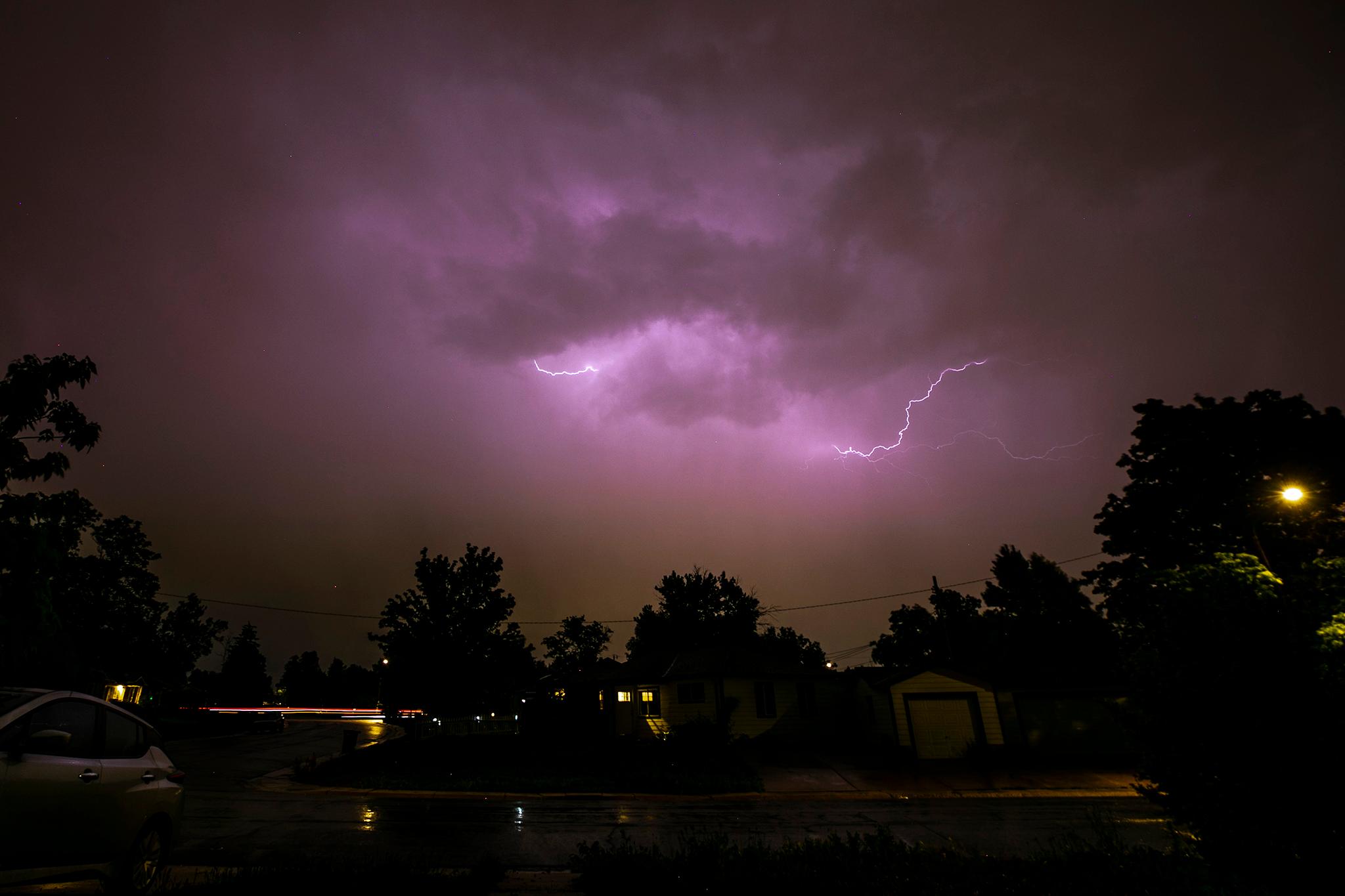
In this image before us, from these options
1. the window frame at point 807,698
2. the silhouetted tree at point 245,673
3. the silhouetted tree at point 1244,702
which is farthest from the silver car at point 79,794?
the silhouetted tree at point 245,673

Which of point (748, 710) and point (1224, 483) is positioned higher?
point (1224, 483)

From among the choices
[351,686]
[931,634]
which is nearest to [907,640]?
[931,634]

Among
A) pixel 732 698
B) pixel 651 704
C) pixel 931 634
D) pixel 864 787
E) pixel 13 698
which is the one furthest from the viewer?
pixel 931 634

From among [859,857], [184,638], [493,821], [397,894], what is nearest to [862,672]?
[493,821]

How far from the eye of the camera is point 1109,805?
16500mm

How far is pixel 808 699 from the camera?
1299 inches

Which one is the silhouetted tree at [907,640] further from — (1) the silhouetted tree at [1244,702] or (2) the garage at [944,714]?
(1) the silhouetted tree at [1244,702]

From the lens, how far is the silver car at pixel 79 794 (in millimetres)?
4570

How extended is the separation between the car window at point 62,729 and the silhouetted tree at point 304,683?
15177 cm

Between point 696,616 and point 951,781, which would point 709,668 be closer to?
point 951,781

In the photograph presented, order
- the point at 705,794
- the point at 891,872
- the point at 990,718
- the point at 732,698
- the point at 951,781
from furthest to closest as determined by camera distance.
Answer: the point at 732,698, the point at 990,718, the point at 951,781, the point at 705,794, the point at 891,872

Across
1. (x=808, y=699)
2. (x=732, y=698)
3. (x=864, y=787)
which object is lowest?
(x=864, y=787)

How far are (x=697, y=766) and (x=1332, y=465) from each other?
29.8 metres

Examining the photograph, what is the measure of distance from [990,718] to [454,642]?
29.3 meters
